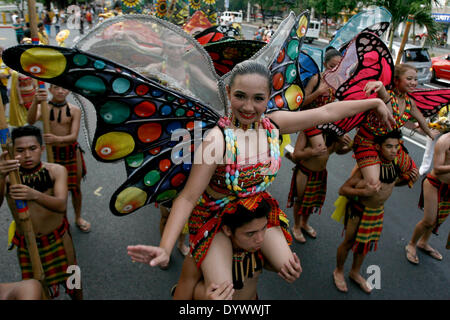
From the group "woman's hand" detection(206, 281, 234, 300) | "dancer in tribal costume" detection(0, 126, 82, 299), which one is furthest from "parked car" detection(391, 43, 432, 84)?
"woman's hand" detection(206, 281, 234, 300)

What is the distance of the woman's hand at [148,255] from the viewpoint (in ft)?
4.47

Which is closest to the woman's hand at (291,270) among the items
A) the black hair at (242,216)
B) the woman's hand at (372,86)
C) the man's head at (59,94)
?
the black hair at (242,216)

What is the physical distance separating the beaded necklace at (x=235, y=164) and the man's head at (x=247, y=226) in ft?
0.26

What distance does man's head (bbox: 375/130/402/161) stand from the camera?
288 centimetres

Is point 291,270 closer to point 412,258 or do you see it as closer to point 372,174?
point 372,174

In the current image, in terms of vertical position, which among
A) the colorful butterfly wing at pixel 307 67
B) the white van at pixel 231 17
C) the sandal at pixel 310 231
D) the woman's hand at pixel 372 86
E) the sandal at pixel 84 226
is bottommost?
the sandal at pixel 310 231

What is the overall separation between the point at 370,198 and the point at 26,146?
2878 millimetres

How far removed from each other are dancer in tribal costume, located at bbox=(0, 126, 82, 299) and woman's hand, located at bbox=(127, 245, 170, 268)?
4.63 ft

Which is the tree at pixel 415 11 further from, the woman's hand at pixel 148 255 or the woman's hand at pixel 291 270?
the woman's hand at pixel 148 255

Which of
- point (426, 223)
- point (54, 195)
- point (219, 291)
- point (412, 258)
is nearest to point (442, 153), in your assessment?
point (426, 223)

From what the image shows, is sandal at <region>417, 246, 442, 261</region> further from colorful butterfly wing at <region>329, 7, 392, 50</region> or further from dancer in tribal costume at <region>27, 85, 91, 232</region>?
dancer in tribal costume at <region>27, 85, 91, 232</region>

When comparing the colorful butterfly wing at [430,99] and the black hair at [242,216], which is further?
the colorful butterfly wing at [430,99]
